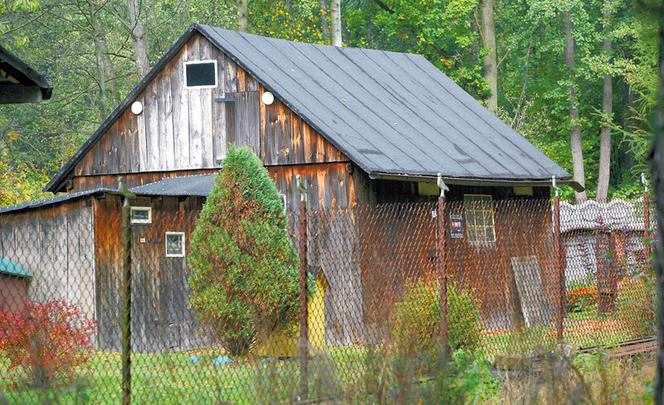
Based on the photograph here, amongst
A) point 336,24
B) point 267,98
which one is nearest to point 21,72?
point 267,98

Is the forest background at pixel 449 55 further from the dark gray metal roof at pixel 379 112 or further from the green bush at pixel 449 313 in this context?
the green bush at pixel 449 313

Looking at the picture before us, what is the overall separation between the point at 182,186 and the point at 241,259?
18.0 feet

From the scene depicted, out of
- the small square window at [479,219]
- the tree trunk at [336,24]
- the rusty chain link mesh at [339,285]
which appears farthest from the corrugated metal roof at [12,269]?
Answer: the tree trunk at [336,24]

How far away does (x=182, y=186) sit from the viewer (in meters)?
21.5

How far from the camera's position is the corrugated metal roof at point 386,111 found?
21484 mm

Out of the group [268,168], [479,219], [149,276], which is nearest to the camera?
[149,276]

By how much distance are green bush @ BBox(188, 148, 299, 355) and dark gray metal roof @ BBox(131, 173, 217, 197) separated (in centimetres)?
279

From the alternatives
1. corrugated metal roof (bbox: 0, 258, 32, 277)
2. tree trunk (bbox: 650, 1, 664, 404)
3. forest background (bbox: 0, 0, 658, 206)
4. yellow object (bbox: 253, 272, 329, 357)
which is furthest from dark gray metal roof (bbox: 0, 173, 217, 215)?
forest background (bbox: 0, 0, 658, 206)

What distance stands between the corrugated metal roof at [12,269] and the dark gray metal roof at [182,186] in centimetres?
210

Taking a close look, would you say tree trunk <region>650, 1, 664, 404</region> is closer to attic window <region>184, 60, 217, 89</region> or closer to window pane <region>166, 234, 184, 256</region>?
window pane <region>166, 234, 184, 256</region>

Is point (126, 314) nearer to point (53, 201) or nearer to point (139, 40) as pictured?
point (53, 201)

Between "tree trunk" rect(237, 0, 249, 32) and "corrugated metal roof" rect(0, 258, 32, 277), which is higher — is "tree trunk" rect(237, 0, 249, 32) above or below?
above

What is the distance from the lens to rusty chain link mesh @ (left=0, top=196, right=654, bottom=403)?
14023mm

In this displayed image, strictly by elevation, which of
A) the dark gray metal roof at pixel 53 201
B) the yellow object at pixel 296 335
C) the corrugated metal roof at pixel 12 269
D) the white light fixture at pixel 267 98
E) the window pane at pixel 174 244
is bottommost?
the yellow object at pixel 296 335
